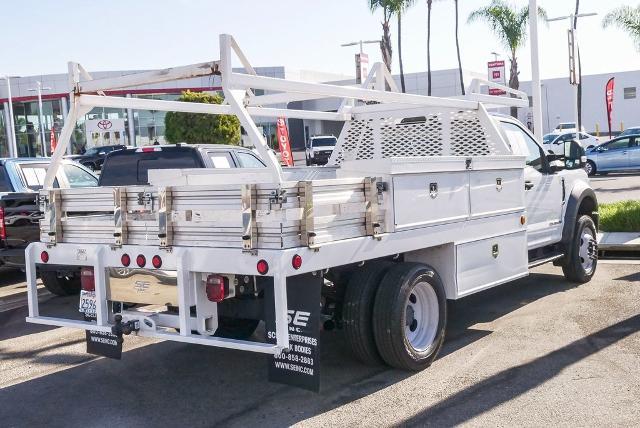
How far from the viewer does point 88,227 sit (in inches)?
224

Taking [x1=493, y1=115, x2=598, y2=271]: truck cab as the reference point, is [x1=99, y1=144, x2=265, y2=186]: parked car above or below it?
above

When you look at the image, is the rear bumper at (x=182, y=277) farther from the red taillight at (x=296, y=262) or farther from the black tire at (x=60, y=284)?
the black tire at (x=60, y=284)

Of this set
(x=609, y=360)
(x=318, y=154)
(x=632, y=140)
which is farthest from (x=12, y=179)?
(x=318, y=154)

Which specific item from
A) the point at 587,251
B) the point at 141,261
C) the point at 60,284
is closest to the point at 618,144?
the point at 587,251

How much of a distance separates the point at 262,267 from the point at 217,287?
494 millimetres

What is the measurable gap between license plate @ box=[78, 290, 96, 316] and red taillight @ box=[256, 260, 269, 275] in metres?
1.61

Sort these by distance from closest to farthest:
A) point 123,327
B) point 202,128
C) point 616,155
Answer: point 123,327, point 616,155, point 202,128

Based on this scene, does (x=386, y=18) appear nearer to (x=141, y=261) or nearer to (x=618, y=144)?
(x=618, y=144)

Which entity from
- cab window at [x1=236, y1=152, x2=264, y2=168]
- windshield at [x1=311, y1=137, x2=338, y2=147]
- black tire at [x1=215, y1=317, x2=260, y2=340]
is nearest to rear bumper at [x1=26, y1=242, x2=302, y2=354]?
black tire at [x1=215, y1=317, x2=260, y2=340]

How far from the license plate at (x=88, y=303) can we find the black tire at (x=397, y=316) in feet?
6.95

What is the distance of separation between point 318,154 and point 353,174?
107 feet

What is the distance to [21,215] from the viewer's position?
980 cm

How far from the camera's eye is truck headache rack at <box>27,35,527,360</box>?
→ 4793 millimetres

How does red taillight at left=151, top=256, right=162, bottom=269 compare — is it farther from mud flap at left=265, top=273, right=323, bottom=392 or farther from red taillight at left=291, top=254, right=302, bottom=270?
red taillight at left=291, top=254, right=302, bottom=270
